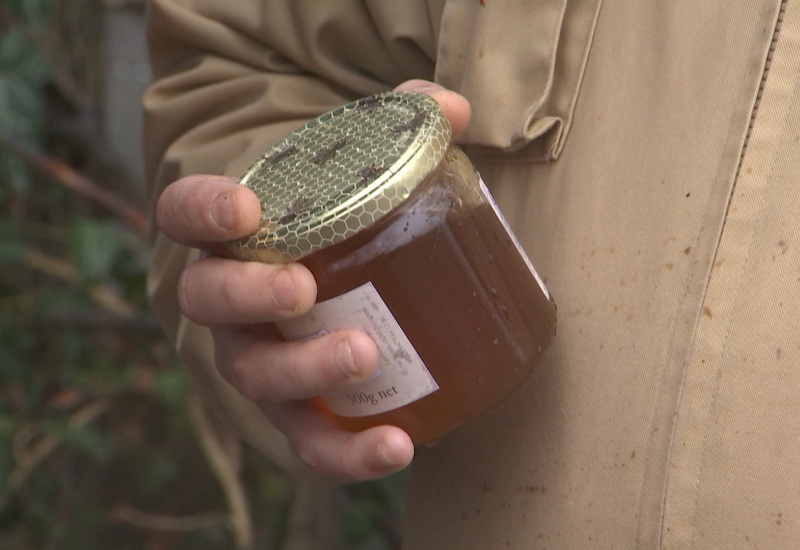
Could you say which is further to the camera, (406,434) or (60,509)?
(60,509)

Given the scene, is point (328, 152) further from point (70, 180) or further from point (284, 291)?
point (70, 180)

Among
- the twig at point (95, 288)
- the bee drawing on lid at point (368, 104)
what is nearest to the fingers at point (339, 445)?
the bee drawing on lid at point (368, 104)

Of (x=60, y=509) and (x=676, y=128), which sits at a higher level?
(x=676, y=128)

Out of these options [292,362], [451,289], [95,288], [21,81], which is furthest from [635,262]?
[95,288]

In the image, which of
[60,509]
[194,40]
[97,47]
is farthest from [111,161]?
[194,40]

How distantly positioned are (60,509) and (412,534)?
150 centimetres

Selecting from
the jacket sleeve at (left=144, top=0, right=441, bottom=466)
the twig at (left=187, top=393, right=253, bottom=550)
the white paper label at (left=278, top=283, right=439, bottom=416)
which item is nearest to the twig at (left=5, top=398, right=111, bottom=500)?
the twig at (left=187, top=393, right=253, bottom=550)

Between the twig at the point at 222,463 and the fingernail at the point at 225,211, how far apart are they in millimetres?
1245

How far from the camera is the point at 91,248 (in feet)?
4.83

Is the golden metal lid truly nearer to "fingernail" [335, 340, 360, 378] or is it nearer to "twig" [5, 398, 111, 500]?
"fingernail" [335, 340, 360, 378]

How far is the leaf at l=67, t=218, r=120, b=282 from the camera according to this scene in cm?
146

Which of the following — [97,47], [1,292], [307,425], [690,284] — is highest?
[690,284]

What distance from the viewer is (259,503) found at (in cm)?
207

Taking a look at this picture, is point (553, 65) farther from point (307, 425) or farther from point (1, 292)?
point (1, 292)
